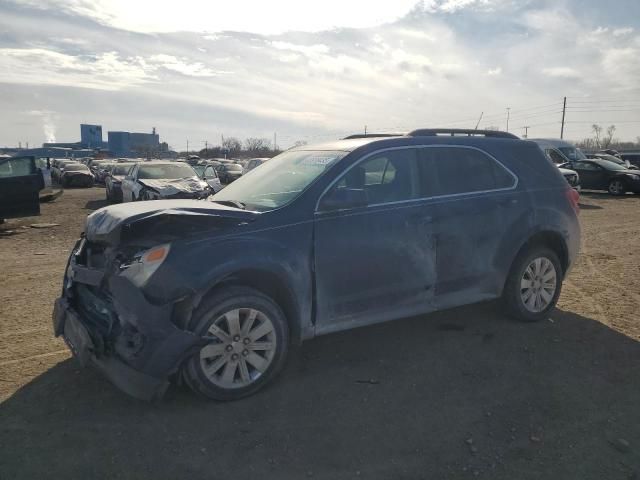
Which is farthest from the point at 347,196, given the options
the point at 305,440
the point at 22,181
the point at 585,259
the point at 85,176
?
the point at 85,176

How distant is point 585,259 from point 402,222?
5.33m

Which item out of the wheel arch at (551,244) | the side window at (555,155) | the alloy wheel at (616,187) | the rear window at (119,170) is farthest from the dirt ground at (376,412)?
the side window at (555,155)

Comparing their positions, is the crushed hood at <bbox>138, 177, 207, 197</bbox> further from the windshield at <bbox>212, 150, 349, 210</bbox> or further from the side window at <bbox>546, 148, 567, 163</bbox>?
the side window at <bbox>546, 148, 567, 163</bbox>

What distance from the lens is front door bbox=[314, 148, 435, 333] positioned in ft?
12.7

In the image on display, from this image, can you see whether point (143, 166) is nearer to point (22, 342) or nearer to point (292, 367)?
point (22, 342)

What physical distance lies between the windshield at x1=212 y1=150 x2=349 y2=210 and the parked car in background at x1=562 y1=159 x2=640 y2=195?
761 inches

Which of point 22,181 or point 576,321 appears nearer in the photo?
point 576,321

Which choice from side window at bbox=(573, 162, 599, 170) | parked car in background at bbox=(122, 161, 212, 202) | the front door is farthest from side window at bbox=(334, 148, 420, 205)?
side window at bbox=(573, 162, 599, 170)

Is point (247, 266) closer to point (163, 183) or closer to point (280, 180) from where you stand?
point (280, 180)

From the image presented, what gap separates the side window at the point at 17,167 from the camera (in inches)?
438

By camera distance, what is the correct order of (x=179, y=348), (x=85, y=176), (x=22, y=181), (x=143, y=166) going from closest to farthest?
(x=179, y=348) < (x=22, y=181) < (x=143, y=166) < (x=85, y=176)

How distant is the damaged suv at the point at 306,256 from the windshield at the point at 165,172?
10168 millimetres

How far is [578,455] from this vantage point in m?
2.99

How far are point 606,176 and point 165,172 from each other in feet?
56.3
